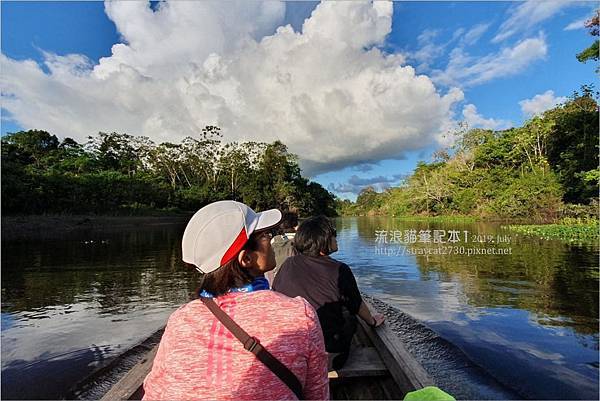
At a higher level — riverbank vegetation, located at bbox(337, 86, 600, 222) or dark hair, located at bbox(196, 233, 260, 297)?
riverbank vegetation, located at bbox(337, 86, 600, 222)

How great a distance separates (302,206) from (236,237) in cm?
4937

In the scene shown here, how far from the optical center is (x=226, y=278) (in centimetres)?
122

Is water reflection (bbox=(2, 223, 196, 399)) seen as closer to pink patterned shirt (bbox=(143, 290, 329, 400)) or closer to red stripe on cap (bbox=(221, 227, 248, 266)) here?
pink patterned shirt (bbox=(143, 290, 329, 400))

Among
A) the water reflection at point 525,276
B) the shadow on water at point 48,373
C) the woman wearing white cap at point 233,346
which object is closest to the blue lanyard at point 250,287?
the woman wearing white cap at point 233,346

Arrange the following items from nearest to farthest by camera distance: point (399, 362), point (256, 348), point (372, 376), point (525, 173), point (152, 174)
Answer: point (256, 348)
point (399, 362)
point (372, 376)
point (525, 173)
point (152, 174)

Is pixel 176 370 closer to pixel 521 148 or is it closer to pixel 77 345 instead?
pixel 77 345

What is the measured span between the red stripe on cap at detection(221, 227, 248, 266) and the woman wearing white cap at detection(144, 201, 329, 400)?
0.09 feet

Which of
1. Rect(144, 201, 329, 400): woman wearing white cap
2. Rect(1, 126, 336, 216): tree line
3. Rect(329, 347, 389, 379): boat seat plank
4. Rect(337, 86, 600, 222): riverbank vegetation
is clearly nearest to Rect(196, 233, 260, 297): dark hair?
Rect(144, 201, 329, 400): woman wearing white cap

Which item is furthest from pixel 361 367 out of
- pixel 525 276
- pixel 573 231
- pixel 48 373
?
pixel 573 231

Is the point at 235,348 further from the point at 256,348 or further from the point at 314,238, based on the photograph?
the point at 314,238

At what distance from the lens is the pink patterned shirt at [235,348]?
108 centimetres

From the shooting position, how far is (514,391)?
3443mm

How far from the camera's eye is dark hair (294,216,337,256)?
8.90 feet

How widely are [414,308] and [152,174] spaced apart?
43.2 meters
